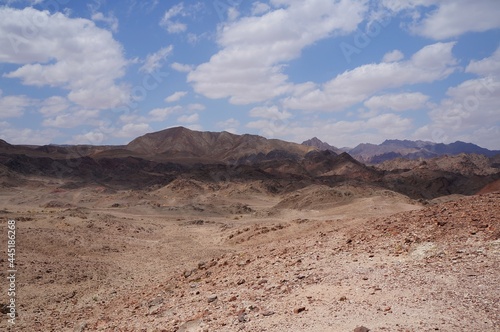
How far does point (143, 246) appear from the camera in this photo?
22.2 meters

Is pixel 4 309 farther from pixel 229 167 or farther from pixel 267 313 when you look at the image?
pixel 229 167

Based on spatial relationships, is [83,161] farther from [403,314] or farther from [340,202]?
[403,314]

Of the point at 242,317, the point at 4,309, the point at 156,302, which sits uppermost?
the point at 242,317

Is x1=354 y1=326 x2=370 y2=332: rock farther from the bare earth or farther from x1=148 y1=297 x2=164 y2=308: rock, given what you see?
x1=148 y1=297 x2=164 y2=308: rock

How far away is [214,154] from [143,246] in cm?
9848

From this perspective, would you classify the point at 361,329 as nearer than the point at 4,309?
Yes

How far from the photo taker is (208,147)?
4953 inches

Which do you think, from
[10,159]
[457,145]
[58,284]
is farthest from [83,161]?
[457,145]

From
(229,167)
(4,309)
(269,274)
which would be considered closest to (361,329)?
(269,274)

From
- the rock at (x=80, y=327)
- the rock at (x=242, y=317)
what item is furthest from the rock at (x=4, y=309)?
the rock at (x=242, y=317)

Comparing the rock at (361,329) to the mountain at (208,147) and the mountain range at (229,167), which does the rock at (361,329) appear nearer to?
the mountain range at (229,167)

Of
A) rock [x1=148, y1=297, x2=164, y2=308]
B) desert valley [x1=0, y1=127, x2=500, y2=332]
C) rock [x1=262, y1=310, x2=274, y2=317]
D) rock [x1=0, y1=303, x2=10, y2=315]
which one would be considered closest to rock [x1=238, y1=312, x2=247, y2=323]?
desert valley [x1=0, y1=127, x2=500, y2=332]

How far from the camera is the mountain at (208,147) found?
112m

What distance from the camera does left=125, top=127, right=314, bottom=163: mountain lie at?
112 meters
